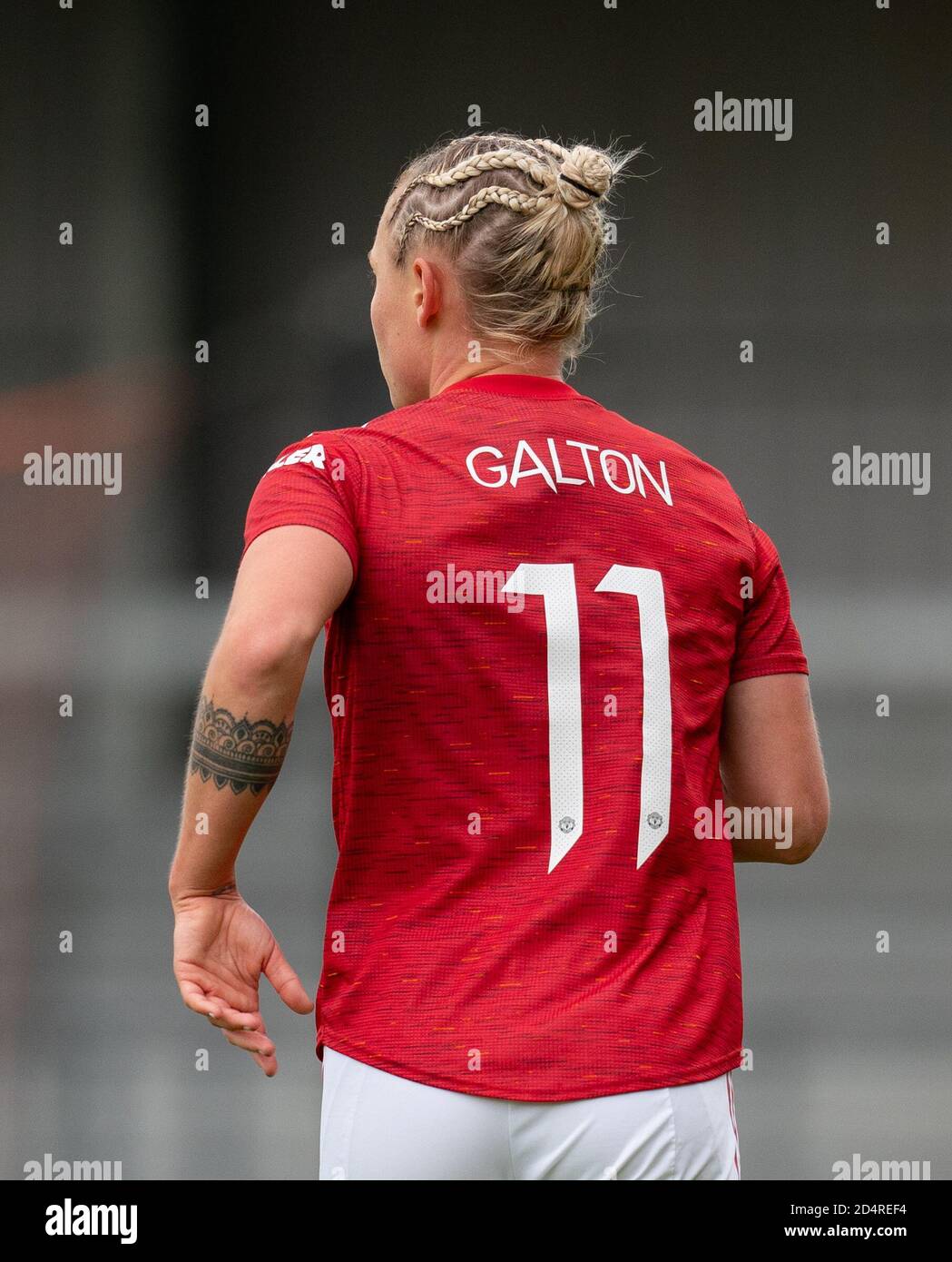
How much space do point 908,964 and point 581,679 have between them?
4.74 ft

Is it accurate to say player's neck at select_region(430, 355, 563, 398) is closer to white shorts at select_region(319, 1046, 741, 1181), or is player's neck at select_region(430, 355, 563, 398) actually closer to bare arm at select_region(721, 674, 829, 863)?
bare arm at select_region(721, 674, 829, 863)

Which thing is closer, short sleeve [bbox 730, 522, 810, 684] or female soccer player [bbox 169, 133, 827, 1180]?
female soccer player [bbox 169, 133, 827, 1180]

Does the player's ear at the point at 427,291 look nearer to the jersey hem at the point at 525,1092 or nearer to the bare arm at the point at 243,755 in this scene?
the bare arm at the point at 243,755

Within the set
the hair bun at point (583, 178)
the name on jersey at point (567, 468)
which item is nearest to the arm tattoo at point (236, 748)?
the name on jersey at point (567, 468)

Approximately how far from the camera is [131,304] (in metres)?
2.10

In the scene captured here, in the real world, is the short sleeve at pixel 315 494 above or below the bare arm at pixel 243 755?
above

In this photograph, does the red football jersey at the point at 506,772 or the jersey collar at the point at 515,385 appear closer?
the red football jersey at the point at 506,772

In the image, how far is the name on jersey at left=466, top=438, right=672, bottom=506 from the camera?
849mm

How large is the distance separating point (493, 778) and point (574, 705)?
0.07 meters

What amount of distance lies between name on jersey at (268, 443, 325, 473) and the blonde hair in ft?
0.53

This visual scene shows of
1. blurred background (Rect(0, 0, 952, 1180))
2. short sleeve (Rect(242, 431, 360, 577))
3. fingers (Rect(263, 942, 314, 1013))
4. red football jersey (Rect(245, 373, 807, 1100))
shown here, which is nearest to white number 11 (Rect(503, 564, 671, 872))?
red football jersey (Rect(245, 373, 807, 1100))

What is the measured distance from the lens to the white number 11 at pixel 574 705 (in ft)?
2.69

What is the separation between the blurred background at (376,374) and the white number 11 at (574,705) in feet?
4.25

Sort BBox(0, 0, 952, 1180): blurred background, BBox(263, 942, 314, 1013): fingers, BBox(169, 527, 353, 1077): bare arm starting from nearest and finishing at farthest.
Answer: BBox(169, 527, 353, 1077): bare arm → BBox(263, 942, 314, 1013): fingers → BBox(0, 0, 952, 1180): blurred background
